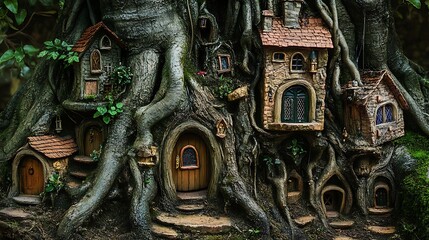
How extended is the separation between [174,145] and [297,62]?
2.54 meters

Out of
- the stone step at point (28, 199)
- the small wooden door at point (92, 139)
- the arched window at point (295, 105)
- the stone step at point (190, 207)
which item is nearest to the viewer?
the stone step at point (190, 207)

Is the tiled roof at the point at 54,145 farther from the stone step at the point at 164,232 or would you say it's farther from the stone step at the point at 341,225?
the stone step at the point at 341,225

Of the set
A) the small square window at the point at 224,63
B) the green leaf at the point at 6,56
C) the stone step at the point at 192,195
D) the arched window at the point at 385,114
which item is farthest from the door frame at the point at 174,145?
the green leaf at the point at 6,56

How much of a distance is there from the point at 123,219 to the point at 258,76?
10.8 feet

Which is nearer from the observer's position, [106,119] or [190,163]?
[106,119]

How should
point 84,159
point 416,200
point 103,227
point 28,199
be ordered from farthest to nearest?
point 84,159 → point 28,199 → point 416,200 → point 103,227

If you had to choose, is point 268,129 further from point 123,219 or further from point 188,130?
point 123,219

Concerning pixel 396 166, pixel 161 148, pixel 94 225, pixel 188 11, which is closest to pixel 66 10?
pixel 188 11

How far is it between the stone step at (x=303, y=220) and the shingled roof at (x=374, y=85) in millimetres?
2130

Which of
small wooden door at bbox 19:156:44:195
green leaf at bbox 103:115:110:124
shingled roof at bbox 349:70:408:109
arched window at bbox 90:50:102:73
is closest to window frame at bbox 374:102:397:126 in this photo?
shingled roof at bbox 349:70:408:109

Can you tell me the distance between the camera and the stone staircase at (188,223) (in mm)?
6742

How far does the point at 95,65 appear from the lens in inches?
303

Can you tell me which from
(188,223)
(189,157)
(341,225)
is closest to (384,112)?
(341,225)

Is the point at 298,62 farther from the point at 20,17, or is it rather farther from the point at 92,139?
the point at 20,17
